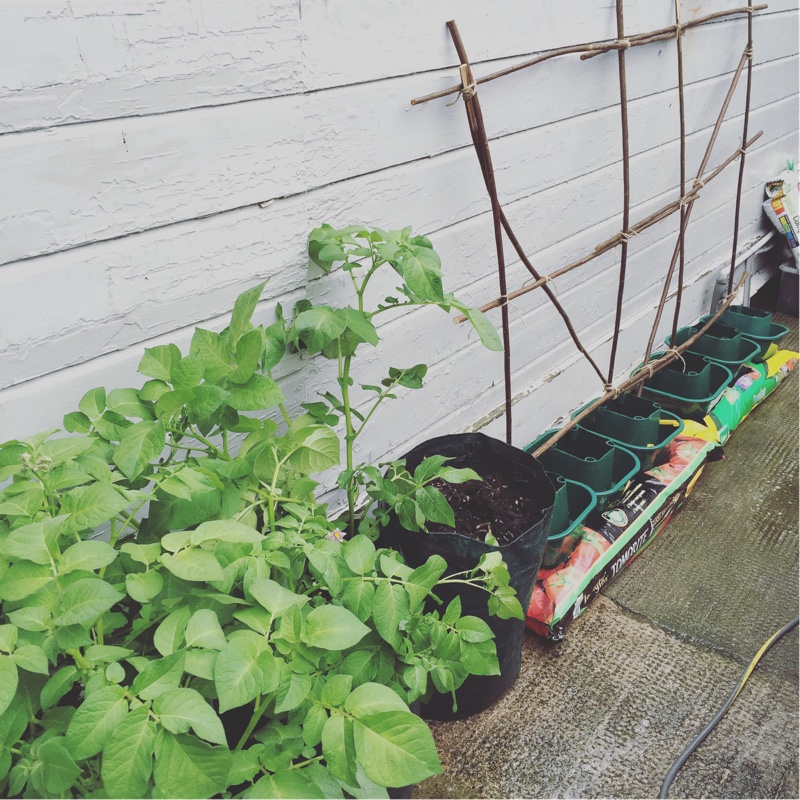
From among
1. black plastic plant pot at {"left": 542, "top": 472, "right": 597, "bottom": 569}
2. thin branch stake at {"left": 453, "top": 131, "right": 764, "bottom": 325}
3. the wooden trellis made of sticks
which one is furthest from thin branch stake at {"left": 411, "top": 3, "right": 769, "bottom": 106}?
black plastic plant pot at {"left": 542, "top": 472, "right": 597, "bottom": 569}

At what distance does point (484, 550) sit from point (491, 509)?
9.2 inches

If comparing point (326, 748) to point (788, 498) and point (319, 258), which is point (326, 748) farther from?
point (788, 498)

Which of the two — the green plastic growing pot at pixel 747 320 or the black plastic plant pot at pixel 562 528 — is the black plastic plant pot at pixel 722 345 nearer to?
the green plastic growing pot at pixel 747 320

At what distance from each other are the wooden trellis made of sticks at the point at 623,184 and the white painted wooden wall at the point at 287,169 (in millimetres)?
51

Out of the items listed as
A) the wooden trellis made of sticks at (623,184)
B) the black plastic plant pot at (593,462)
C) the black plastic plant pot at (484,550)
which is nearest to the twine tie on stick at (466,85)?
the wooden trellis made of sticks at (623,184)

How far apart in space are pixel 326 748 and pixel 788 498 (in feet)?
7.45

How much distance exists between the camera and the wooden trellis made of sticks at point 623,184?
1.70 meters


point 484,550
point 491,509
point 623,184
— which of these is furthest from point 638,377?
point 484,550

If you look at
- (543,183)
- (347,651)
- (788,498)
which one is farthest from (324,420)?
(788,498)

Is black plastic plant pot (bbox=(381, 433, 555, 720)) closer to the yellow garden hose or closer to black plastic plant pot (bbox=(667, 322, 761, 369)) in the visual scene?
the yellow garden hose

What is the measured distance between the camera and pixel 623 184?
2.34 metres

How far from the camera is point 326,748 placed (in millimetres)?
840

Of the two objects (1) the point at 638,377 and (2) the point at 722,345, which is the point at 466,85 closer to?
(1) the point at 638,377

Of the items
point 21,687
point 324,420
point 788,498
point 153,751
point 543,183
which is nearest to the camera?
point 153,751
